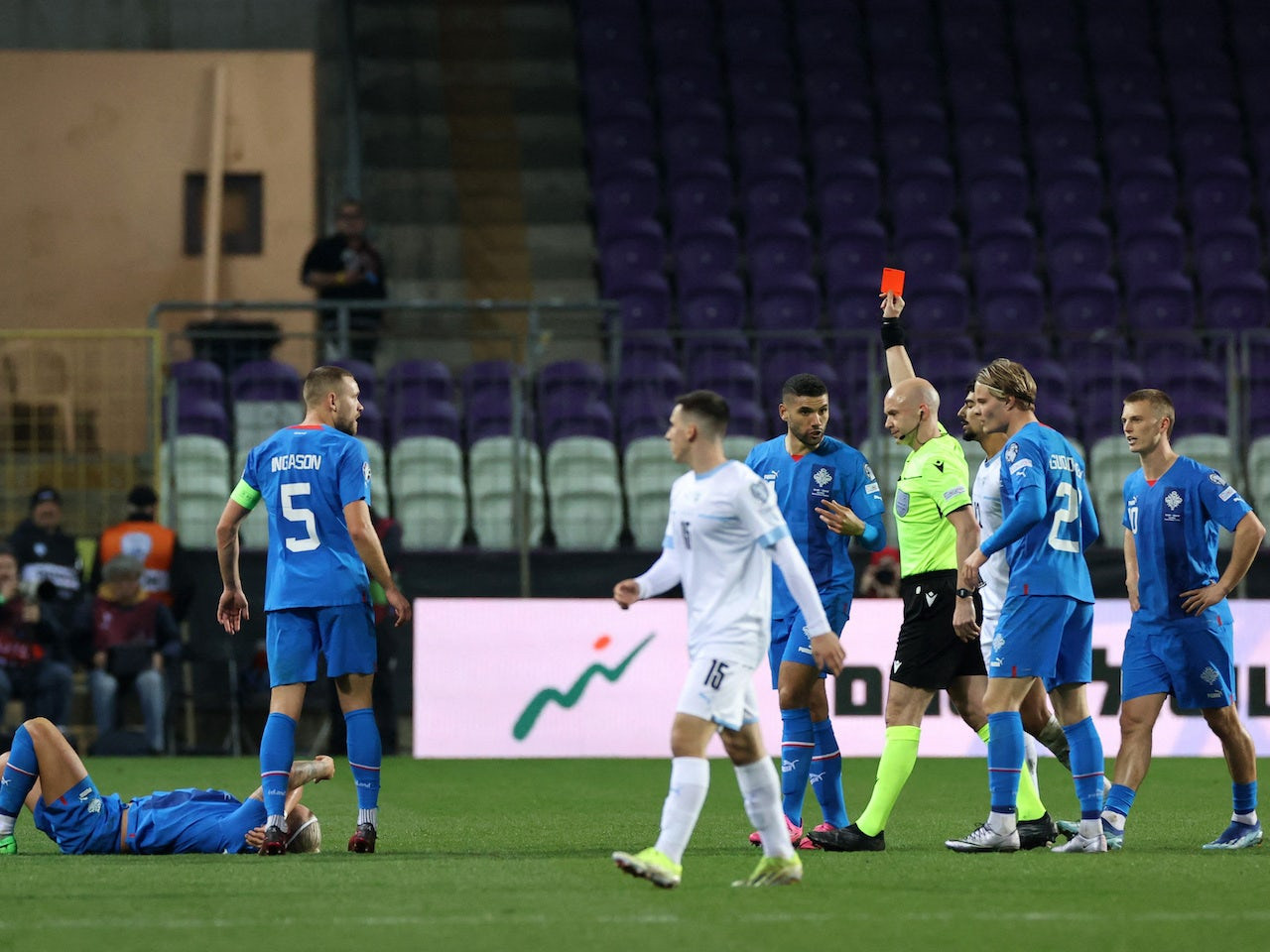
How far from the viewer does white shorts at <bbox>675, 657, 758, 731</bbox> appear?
6602 millimetres

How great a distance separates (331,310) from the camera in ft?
57.7

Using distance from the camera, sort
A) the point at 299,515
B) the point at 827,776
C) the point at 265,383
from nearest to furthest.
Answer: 1. the point at 299,515
2. the point at 827,776
3. the point at 265,383

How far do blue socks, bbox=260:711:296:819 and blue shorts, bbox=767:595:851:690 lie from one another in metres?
2.10

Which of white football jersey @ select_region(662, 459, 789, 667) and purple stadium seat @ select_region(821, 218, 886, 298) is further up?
purple stadium seat @ select_region(821, 218, 886, 298)

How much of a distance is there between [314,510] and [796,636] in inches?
85.5

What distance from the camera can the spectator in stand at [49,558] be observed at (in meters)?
14.9

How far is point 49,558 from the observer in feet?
49.1

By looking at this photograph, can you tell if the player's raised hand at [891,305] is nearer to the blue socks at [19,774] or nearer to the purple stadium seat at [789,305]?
the blue socks at [19,774]

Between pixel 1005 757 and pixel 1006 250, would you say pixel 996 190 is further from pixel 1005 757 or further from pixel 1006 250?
pixel 1005 757

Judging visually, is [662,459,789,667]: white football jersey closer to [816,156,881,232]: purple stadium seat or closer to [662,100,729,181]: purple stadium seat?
[816,156,881,232]: purple stadium seat

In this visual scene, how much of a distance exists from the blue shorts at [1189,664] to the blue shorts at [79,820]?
444cm

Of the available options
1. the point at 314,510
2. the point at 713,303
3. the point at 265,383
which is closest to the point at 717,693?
the point at 314,510

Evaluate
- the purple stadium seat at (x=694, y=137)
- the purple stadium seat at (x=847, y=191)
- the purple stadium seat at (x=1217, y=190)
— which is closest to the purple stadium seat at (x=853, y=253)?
the purple stadium seat at (x=847, y=191)

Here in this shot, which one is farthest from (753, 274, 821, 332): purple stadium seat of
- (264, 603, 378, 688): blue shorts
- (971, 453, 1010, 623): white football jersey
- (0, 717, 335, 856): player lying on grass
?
(0, 717, 335, 856): player lying on grass
